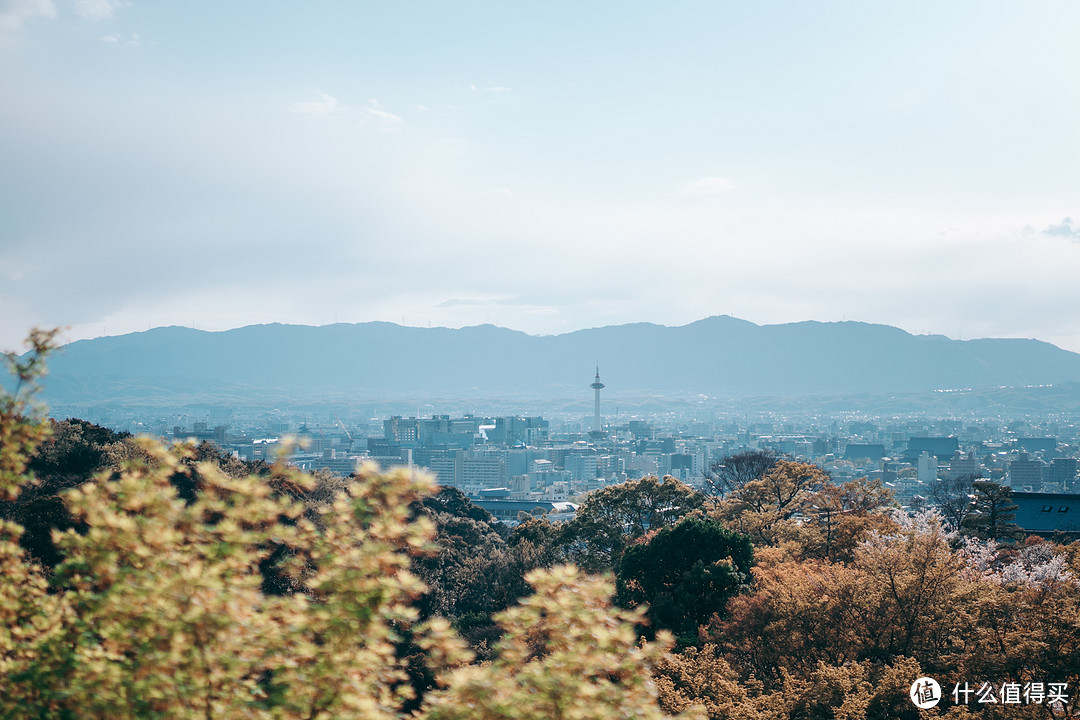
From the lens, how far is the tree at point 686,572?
17938 millimetres

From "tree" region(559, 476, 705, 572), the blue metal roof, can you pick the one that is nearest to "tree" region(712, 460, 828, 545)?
"tree" region(559, 476, 705, 572)

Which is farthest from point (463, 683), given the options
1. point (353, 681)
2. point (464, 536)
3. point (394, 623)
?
point (464, 536)

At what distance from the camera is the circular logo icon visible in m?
10.2

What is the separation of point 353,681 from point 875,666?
32.6ft

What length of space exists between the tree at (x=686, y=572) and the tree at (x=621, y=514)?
5675 millimetres

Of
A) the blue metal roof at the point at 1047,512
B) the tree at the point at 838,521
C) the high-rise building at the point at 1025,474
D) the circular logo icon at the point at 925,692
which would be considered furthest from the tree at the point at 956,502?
the high-rise building at the point at 1025,474

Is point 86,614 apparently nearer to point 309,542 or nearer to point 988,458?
point 309,542

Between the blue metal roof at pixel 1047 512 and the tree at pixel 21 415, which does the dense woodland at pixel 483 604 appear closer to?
the tree at pixel 21 415

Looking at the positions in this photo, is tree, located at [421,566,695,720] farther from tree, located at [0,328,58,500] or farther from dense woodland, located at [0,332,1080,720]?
tree, located at [0,328,58,500]

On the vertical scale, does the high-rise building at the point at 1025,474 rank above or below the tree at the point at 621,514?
below

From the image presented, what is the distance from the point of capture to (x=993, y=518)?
2516 cm

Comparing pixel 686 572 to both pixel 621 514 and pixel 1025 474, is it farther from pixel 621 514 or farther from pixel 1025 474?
pixel 1025 474

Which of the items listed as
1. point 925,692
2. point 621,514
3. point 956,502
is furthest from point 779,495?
point 956,502

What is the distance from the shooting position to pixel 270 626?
13.6ft
